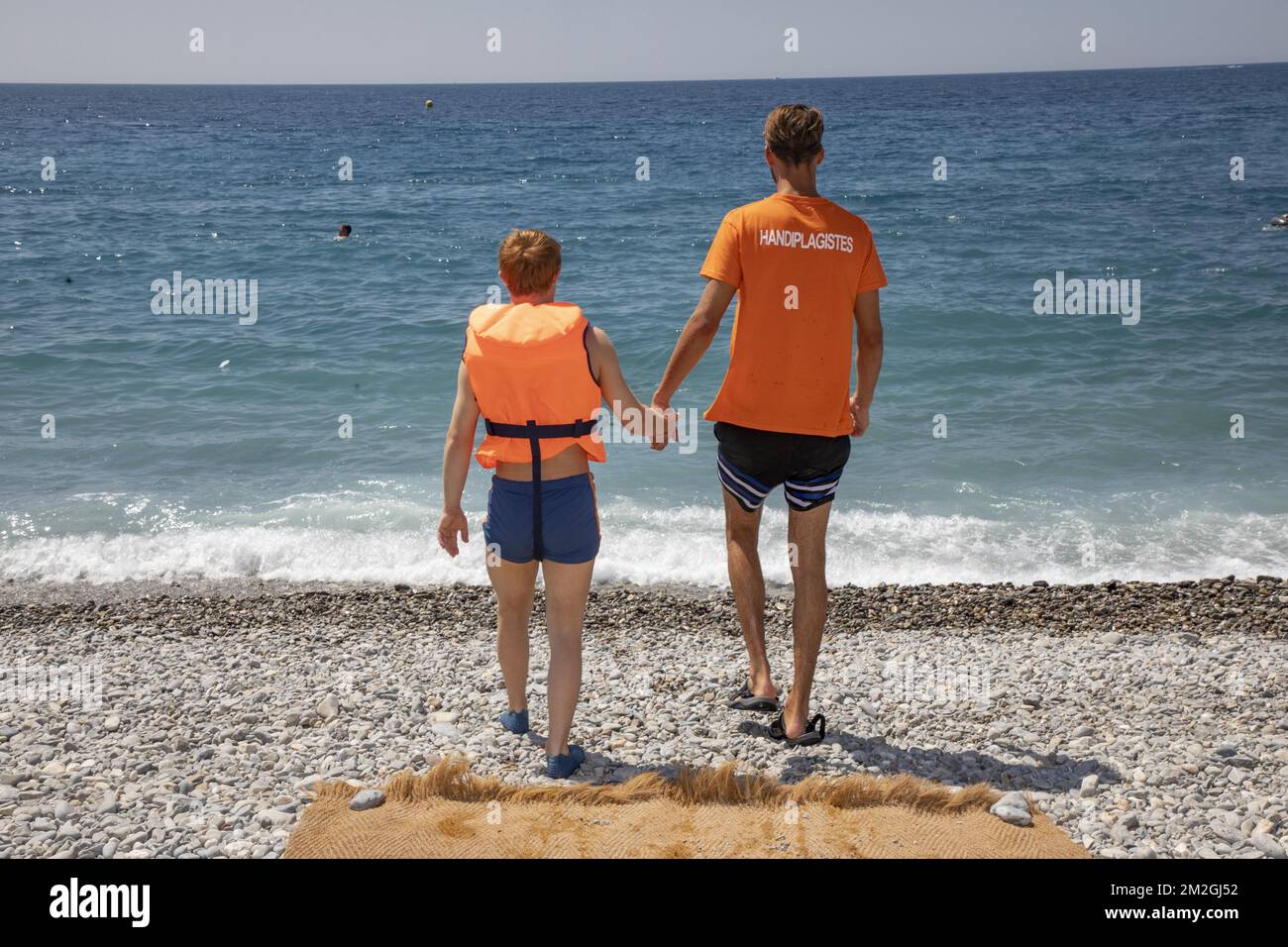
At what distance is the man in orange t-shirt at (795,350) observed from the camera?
162 inches

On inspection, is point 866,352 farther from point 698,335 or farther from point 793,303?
point 698,335

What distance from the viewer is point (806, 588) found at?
4422 mm

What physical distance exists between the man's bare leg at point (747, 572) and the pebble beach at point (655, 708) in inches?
16.3

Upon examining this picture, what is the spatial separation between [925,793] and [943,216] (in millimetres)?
22618

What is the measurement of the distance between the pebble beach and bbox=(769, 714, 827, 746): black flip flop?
0.05m

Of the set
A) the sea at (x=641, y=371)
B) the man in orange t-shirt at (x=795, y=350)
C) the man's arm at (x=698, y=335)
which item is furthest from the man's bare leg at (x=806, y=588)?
the sea at (x=641, y=371)

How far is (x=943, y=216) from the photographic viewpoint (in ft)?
80.7

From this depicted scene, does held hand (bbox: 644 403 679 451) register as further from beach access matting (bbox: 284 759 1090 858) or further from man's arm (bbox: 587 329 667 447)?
beach access matting (bbox: 284 759 1090 858)

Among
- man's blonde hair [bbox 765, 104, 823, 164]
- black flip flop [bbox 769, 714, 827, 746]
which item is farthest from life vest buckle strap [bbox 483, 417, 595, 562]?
black flip flop [bbox 769, 714, 827, 746]

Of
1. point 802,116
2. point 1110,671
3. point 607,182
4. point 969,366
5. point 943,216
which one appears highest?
point 607,182

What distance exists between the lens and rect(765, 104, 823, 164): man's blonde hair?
161 inches

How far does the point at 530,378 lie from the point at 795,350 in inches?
43.0
